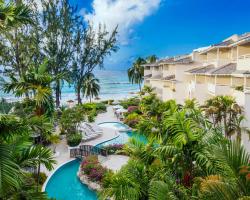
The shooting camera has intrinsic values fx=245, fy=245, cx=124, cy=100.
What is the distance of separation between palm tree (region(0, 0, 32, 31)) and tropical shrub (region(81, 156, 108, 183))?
1204cm

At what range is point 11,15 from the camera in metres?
5.55

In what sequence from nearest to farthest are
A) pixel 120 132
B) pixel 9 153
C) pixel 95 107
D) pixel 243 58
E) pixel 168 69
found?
pixel 9 153 < pixel 243 58 < pixel 120 132 < pixel 168 69 < pixel 95 107

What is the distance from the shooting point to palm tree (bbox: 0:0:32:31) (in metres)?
5.50

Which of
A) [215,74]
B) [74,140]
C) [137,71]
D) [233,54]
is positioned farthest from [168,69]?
[74,140]

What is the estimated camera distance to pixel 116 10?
44031mm

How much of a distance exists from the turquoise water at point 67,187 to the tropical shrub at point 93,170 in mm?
776

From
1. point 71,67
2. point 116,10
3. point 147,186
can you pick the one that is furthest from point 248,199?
point 116,10

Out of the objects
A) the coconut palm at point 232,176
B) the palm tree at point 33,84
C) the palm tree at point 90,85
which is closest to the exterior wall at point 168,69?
the palm tree at point 90,85

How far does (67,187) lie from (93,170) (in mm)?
1983

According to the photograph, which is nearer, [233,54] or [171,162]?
[171,162]

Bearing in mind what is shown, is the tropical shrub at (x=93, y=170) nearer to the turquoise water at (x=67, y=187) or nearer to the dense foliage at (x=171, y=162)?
the turquoise water at (x=67, y=187)

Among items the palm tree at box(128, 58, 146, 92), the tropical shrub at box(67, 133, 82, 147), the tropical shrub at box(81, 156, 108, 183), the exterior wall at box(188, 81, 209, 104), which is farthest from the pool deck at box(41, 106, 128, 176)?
the palm tree at box(128, 58, 146, 92)

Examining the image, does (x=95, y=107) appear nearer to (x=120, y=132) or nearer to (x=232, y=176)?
(x=120, y=132)

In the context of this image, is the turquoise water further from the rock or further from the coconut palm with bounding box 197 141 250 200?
the coconut palm with bounding box 197 141 250 200
